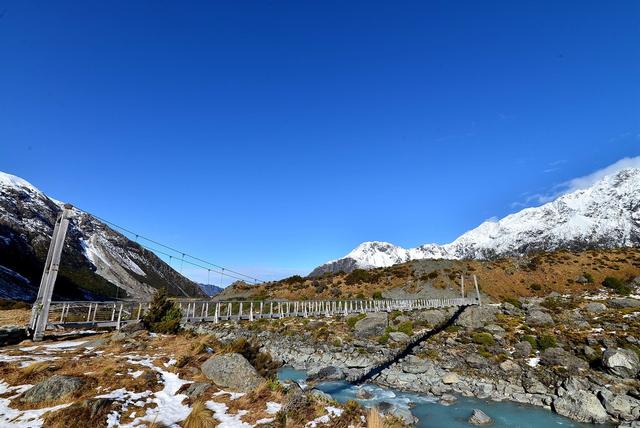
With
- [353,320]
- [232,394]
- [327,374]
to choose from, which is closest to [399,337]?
[353,320]

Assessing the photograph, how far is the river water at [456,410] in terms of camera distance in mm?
16078

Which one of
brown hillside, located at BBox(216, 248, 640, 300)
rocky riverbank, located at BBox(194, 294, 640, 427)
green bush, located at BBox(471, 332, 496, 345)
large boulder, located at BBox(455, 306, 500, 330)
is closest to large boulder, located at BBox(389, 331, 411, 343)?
rocky riverbank, located at BBox(194, 294, 640, 427)

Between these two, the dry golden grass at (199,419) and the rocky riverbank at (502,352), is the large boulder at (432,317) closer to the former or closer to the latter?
the rocky riverbank at (502,352)

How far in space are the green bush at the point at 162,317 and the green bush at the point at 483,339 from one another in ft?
74.4

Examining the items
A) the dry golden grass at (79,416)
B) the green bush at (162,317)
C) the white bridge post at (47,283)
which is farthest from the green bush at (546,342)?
the white bridge post at (47,283)

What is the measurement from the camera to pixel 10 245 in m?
128

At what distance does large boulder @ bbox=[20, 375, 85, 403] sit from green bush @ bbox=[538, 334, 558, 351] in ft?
91.4

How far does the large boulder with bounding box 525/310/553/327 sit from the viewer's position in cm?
3086

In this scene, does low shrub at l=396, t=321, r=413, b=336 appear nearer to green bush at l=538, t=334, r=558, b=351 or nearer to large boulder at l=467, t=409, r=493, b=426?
green bush at l=538, t=334, r=558, b=351

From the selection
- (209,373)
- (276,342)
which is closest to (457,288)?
(276,342)

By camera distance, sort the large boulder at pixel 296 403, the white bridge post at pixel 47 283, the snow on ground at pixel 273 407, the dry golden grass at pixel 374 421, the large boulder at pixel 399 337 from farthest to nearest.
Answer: the large boulder at pixel 399 337
the white bridge post at pixel 47 283
the snow on ground at pixel 273 407
the large boulder at pixel 296 403
the dry golden grass at pixel 374 421

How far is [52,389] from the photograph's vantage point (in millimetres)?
7621

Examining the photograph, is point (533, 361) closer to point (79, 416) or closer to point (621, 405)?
point (621, 405)

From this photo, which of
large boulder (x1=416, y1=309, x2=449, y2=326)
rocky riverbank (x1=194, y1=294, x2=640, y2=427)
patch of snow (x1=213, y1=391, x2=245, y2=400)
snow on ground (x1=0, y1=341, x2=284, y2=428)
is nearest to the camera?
snow on ground (x1=0, y1=341, x2=284, y2=428)
